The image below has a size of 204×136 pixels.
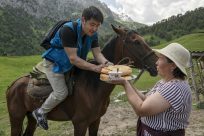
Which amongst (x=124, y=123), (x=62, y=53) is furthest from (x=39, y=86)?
(x=124, y=123)

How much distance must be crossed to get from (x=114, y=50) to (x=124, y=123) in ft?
19.1

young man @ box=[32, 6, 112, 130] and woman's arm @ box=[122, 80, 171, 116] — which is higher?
young man @ box=[32, 6, 112, 130]

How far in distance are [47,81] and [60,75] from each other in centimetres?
53

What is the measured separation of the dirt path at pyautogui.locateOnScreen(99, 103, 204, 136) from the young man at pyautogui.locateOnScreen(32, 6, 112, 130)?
14.3ft

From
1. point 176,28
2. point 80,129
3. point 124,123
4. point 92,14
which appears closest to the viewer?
point 92,14

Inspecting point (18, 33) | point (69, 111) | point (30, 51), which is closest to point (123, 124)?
point (69, 111)

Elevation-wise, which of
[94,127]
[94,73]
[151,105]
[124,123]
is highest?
[94,73]

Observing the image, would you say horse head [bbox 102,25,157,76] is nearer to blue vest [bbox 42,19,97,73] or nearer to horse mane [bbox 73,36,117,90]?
horse mane [bbox 73,36,117,90]

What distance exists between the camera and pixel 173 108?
13.2ft

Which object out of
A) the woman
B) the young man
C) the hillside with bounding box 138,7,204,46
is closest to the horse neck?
the young man

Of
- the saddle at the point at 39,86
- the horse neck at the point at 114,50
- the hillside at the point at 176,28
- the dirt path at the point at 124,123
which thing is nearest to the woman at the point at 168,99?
the horse neck at the point at 114,50

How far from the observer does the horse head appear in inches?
258

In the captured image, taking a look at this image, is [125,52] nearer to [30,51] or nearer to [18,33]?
[30,51]

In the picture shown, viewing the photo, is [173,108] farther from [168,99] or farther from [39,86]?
[39,86]
